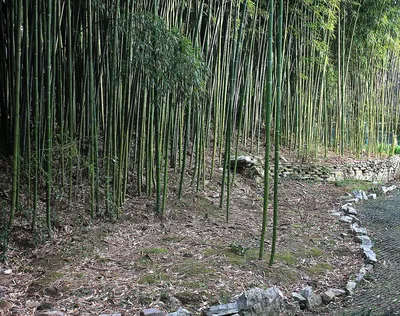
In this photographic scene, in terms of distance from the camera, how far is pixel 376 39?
26.7 feet

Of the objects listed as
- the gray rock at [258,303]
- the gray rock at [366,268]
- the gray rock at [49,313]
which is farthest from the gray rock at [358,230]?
the gray rock at [49,313]

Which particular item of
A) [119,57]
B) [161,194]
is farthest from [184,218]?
[119,57]

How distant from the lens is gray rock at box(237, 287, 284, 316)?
222cm

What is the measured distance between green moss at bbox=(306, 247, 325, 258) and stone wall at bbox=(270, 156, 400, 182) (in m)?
3.16

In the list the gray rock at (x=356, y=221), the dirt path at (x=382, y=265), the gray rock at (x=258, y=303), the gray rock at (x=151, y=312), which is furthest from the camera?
the gray rock at (x=356, y=221)

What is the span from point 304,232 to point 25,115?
2676mm

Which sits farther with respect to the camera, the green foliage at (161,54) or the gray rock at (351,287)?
the green foliage at (161,54)

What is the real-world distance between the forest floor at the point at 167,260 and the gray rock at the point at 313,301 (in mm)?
45

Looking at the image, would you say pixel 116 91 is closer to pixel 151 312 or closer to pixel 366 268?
pixel 151 312

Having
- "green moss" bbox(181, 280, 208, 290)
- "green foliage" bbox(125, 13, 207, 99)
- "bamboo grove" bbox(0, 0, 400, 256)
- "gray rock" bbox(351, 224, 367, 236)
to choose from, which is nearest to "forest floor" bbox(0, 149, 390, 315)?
"green moss" bbox(181, 280, 208, 290)

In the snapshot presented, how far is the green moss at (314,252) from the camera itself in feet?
11.2

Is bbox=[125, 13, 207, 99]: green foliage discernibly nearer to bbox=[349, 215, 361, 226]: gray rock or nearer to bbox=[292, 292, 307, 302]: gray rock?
bbox=[292, 292, 307, 302]: gray rock

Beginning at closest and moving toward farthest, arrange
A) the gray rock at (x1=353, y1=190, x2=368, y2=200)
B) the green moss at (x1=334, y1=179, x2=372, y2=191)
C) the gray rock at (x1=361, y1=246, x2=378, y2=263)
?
the gray rock at (x1=361, y1=246, x2=378, y2=263) < the gray rock at (x1=353, y1=190, x2=368, y2=200) < the green moss at (x1=334, y1=179, x2=372, y2=191)

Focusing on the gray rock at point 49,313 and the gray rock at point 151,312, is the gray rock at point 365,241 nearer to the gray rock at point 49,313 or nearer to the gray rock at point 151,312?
the gray rock at point 151,312
